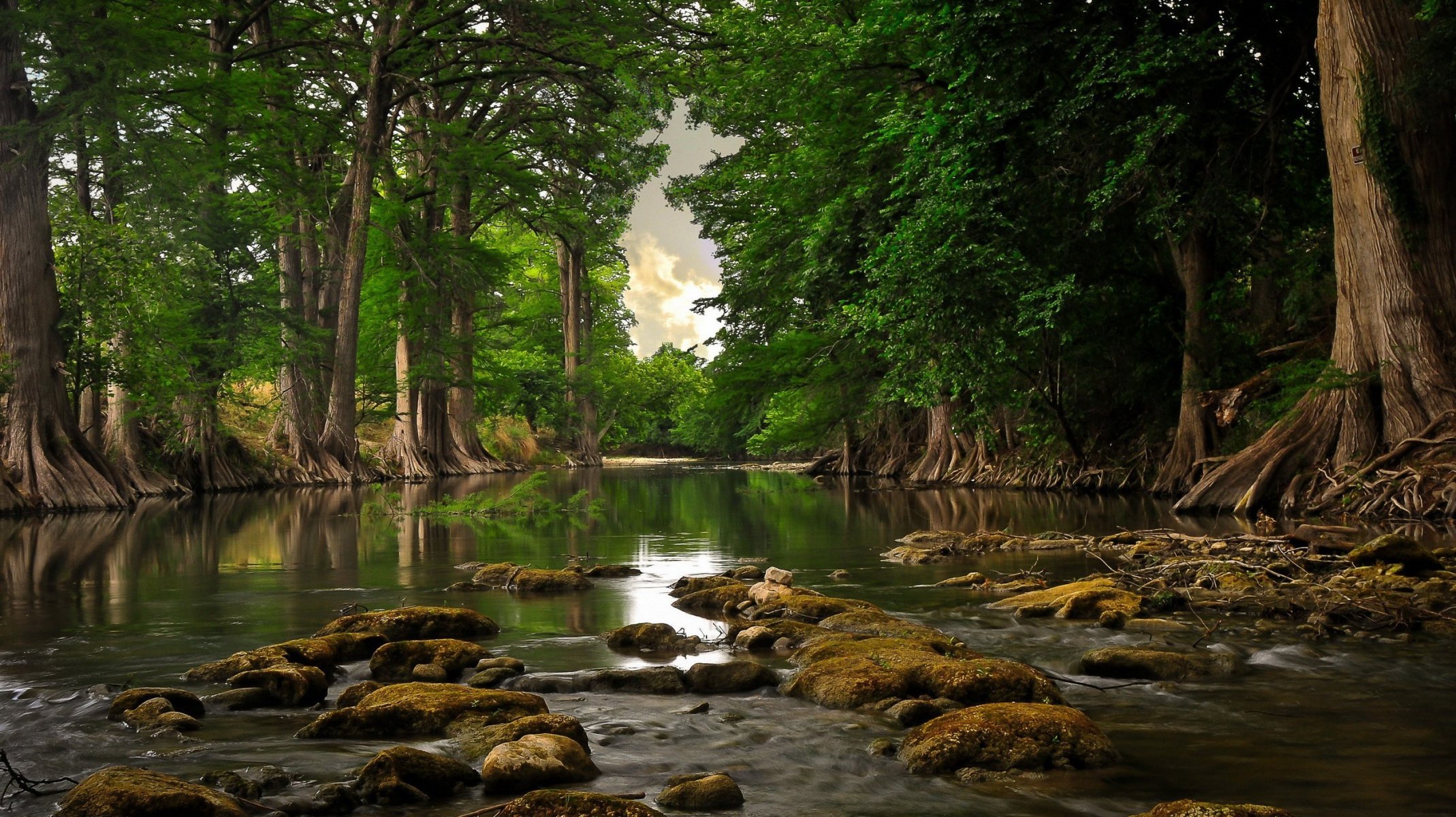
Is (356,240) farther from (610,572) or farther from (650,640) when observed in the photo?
(650,640)

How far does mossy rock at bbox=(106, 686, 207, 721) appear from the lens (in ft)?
16.6

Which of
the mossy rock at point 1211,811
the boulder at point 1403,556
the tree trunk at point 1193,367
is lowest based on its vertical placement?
the mossy rock at point 1211,811

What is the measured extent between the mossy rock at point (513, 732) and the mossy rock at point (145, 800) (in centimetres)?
101

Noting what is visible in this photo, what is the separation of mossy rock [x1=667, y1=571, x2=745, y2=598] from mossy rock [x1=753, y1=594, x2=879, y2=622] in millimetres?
1063

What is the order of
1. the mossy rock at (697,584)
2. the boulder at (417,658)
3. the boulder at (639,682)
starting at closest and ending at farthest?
the boulder at (639,682) → the boulder at (417,658) → the mossy rock at (697,584)

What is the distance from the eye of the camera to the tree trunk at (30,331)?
58.1ft

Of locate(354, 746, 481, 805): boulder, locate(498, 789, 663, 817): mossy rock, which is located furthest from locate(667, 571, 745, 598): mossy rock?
locate(498, 789, 663, 817): mossy rock

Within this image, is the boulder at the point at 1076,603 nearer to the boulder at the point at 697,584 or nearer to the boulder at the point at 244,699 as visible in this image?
the boulder at the point at 697,584

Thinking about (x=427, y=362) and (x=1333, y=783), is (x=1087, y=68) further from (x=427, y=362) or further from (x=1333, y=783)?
(x=427, y=362)

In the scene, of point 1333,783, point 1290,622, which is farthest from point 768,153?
point 1333,783

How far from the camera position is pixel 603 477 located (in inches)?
1487

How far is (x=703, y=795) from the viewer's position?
3855 mm

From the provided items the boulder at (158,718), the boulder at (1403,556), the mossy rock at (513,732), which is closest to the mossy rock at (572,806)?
the mossy rock at (513,732)

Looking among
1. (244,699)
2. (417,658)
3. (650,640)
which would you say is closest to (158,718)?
(244,699)
